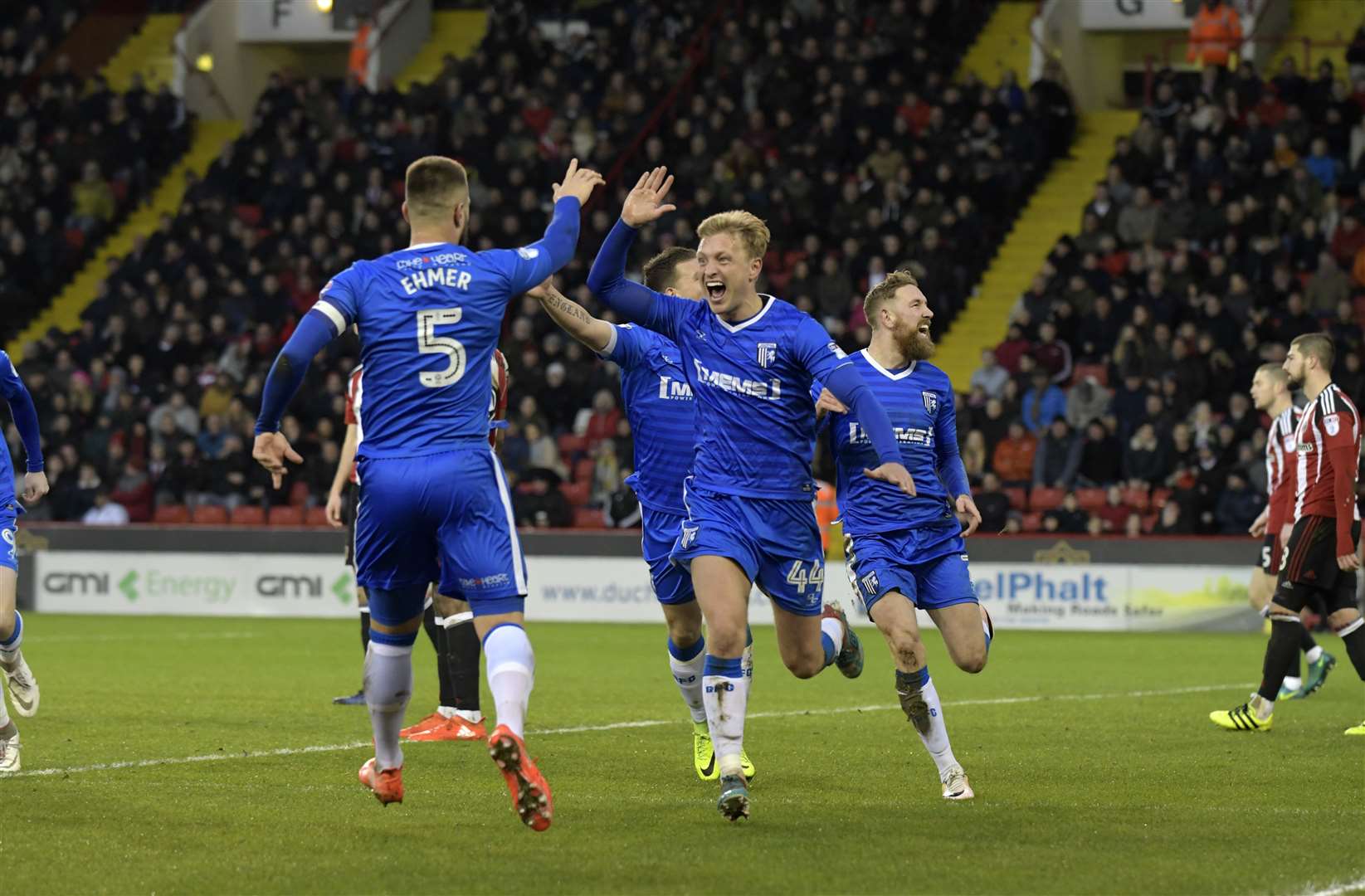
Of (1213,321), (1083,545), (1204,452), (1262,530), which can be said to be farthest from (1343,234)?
(1262,530)

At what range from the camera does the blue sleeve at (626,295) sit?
809 cm

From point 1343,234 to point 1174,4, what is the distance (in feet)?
23.2

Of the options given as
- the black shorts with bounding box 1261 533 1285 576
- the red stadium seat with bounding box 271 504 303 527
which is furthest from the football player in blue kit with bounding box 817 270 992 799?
the red stadium seat with bounding box 271 504 303 527

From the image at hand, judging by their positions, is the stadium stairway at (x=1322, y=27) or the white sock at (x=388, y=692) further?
the stadium stairway at (x=1322, y=27)

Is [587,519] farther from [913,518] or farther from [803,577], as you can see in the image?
[803,577]

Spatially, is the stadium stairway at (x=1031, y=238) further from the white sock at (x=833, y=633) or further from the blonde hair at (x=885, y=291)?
the blonde hair at (x=885, y=291)

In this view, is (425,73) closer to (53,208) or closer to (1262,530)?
(53,208)

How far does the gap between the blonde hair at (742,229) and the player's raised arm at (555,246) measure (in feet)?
1.71

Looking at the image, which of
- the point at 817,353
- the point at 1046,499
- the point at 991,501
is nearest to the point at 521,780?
the point at 817,353

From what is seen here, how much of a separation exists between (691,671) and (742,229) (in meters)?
2.34

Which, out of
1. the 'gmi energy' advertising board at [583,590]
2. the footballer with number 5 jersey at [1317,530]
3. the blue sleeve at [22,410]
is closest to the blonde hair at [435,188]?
the blue sleeve at [22,410]

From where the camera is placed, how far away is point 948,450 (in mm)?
8867

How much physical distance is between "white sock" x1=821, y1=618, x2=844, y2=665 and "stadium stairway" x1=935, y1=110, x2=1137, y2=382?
1759cm

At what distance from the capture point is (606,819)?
770cm
